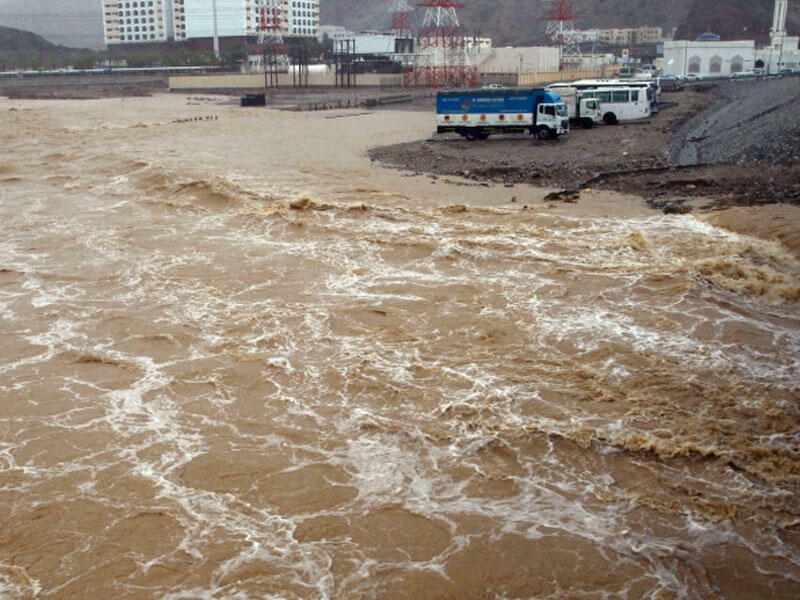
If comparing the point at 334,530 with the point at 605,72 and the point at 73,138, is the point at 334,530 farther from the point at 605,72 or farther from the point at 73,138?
the point at 605,72

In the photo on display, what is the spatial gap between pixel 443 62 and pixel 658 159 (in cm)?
5061

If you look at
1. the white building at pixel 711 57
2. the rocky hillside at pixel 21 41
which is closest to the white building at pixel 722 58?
the white building at pixel 711 57

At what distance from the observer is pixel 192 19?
113 metres

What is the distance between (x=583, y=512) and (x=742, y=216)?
35.5 ft

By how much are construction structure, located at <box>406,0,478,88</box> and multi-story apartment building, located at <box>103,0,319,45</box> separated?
4288 centimetres

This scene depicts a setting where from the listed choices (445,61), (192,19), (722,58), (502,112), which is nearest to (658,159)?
A: (502,112)

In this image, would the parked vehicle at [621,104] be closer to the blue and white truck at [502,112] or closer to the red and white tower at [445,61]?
the blue and white truck at [502,112]

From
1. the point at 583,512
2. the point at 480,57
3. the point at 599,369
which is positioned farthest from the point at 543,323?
the point at 480,57

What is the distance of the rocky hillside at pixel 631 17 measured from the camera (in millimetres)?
126375

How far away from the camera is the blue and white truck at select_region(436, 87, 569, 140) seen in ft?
92.7

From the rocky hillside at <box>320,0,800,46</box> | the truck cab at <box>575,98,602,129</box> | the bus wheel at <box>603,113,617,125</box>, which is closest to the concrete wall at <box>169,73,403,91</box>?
the bus wheel at <box>603,113,617,125</box>

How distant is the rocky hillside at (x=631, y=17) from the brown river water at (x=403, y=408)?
379 ft

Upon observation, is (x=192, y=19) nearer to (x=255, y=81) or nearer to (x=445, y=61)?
(x=255, y=81)

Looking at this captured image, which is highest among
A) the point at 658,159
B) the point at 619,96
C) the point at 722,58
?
the point at 722,58
